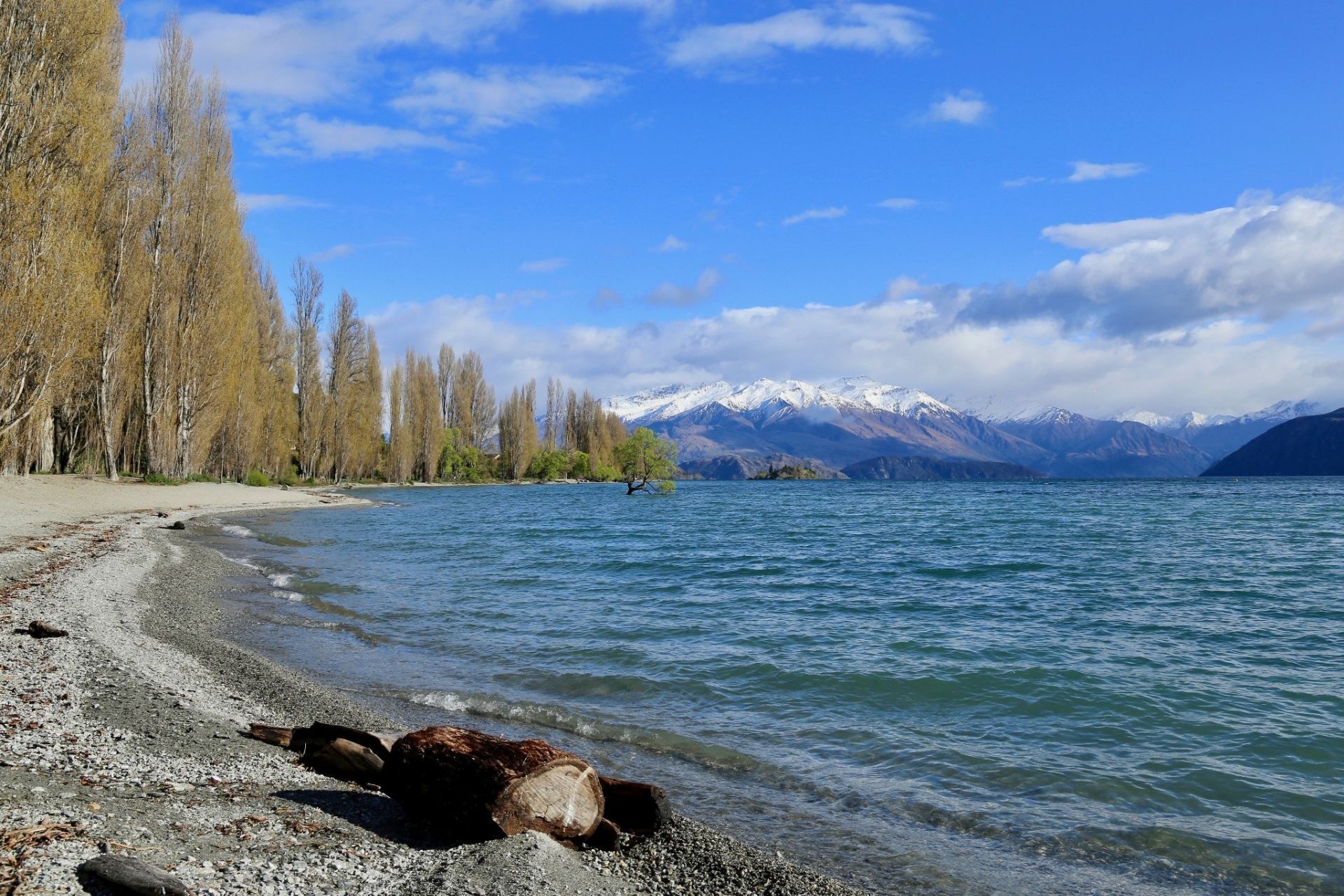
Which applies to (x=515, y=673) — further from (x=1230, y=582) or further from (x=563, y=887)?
(x=1230, y=582)

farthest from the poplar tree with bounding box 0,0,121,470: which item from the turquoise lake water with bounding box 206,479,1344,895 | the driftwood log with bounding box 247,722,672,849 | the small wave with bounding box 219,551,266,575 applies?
the driftwood log with bounding box 247,722,672,849

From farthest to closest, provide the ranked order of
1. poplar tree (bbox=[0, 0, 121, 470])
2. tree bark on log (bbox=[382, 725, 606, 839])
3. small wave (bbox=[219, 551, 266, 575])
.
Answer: poplar tree (bbox=[0, 0, 121, 470]) → small wave (bbox=[219, 551, 266, 575]) → tree bark on log (bbox=[382, 725, 606, 839])

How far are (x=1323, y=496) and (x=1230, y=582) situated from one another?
6714 cm

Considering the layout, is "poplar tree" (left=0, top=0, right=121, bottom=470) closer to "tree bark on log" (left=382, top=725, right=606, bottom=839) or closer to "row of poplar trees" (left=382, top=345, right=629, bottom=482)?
"tree bark on log" (left=382, top=725, right=606, bottom=839)

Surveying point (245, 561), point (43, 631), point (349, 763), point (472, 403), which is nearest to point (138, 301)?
point (245, 561)

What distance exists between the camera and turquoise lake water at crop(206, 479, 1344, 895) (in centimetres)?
668

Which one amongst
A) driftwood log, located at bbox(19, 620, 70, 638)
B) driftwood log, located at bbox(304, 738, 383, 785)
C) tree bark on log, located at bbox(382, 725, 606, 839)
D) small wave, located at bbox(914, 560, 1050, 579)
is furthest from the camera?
small wave, located at bbox(914, 560, 1050, 579)

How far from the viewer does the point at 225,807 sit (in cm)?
525

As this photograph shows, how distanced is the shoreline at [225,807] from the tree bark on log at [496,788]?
17 centimetres

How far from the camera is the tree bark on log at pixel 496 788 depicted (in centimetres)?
536

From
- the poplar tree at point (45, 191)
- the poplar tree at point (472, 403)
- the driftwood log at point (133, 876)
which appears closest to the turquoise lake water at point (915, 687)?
the driftwood log at point (133, 876)

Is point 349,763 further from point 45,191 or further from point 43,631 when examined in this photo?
point 45,191

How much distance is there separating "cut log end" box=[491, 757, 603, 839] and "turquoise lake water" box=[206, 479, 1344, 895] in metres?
1.63

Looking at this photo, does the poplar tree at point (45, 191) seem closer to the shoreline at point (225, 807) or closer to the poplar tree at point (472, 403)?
the shoreline at point (225, 807)
